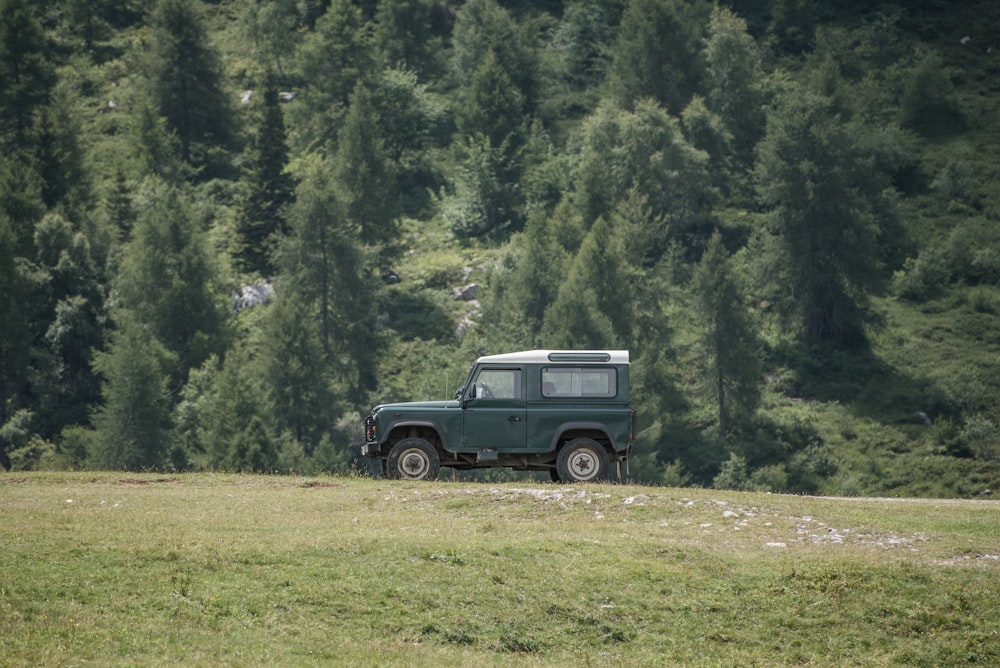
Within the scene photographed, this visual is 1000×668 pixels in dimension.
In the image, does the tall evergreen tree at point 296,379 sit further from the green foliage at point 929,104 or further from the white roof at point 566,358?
the green foliage at point 929,104

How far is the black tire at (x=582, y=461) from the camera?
101 ft

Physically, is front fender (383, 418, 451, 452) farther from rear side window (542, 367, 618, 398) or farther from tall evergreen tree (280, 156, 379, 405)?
tall evergreen tree (280, 156, 379, 405)

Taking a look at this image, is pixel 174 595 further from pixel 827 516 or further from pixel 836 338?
pixel 836 338

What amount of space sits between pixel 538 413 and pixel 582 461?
5.17ft

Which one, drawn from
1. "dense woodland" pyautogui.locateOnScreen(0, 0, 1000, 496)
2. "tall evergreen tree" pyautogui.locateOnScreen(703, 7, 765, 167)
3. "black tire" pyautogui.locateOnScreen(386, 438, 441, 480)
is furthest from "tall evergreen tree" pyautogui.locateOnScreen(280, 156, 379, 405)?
"black tire" pyautogui.locateOnScreen(386, 438, 441, 480)

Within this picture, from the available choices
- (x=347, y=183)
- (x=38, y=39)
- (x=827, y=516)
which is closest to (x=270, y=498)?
(x=827, y=516)

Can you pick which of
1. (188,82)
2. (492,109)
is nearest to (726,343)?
(492,109)

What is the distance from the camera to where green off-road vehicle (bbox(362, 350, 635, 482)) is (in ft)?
100

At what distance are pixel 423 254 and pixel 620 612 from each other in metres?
86.5

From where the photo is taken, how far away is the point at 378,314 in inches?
3900

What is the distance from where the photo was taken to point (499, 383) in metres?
30.8

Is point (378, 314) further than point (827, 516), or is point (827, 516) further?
point (378, 314)

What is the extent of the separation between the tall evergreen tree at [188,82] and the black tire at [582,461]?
89.7 meters

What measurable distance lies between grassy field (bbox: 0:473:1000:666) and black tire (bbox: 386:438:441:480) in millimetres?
3136
